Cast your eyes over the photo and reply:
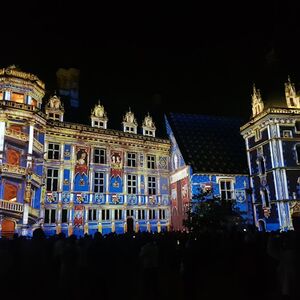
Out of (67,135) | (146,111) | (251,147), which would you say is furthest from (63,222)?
(251,147)

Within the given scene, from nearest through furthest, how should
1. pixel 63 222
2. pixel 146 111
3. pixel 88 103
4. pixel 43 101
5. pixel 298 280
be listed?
pixel 298 280 → pixel 63 222 → pixel 43 101 → pixel 88 103 → pixel 146 111

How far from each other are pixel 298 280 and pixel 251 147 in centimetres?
2746

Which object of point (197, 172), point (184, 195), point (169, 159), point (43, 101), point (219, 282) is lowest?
point (219, 282)

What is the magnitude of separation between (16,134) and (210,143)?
66.6 ft

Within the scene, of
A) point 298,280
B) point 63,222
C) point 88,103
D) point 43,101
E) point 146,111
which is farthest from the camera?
point 146,111

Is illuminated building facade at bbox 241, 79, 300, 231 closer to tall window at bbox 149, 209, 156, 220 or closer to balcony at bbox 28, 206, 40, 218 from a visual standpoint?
tall window at bbox 149, 209, 156, 220

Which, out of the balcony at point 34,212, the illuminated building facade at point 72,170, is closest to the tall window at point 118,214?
the illuminated building facade at point 72,170

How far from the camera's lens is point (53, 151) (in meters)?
28.5

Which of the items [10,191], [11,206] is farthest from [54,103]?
[11,206]

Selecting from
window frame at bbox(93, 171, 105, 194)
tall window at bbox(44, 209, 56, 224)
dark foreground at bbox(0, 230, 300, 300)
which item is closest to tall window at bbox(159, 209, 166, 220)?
window frame at bbox(93, 171, 105, 194)

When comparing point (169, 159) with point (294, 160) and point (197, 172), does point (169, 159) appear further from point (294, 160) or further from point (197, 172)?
point (294, 160)

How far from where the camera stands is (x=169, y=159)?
3509 centimetres

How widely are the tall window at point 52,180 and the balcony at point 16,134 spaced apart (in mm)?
4426

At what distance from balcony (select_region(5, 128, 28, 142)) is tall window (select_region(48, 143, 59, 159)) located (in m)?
3.77
